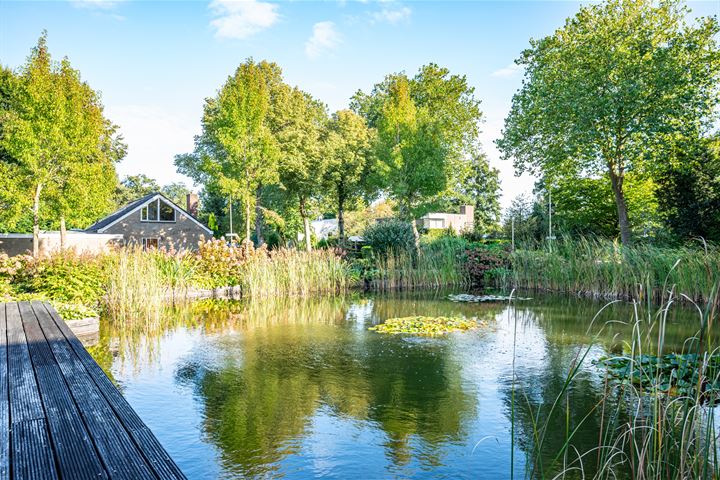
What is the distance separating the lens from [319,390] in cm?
551

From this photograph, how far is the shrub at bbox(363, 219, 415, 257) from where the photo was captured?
1738 centimetres

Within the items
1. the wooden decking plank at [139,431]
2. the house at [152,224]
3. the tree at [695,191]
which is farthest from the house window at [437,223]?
the wooden decking plank at [139,431]

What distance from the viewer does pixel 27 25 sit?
18656 millimetres

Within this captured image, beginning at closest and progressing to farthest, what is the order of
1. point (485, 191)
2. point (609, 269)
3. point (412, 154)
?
point (609, 269) < point (412, 154) < point (485, 191)

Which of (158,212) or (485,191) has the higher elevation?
(485,191)

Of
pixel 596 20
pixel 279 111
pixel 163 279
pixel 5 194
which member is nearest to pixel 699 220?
pixel 596 20

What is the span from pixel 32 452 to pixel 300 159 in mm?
22675

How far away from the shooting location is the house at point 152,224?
26672mm

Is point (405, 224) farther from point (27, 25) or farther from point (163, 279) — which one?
point (27, 25)

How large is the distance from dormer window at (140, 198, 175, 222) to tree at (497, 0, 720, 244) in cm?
1978

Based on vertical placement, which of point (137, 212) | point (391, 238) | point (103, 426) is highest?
point (137, 212)

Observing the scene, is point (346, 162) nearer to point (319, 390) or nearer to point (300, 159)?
point (300, 159)

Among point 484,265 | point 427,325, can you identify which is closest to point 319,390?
point 427,325

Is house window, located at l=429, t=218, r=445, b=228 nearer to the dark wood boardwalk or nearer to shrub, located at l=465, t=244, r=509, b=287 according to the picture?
shrub, located at l=465, t=244, r=509, b=287
